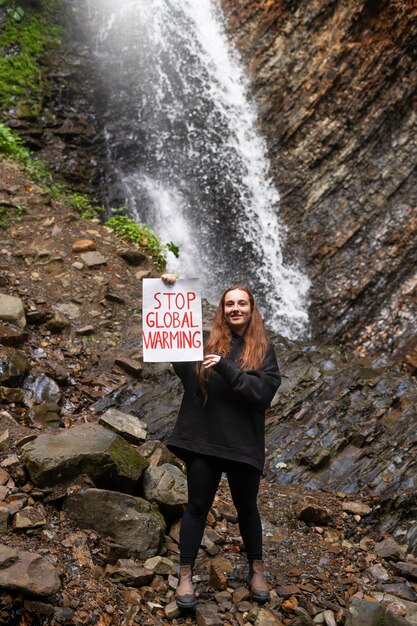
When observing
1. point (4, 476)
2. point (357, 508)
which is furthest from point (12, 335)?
point (357, 508)

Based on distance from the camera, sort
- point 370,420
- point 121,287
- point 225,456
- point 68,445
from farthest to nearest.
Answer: point 121,287 < point 370,420 < point 68,445 < point 225,456

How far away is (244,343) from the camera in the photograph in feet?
10.1

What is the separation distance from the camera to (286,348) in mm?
6938

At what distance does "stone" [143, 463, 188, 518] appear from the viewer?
360 centimetres

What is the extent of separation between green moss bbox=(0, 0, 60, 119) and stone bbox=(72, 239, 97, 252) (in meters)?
3.93

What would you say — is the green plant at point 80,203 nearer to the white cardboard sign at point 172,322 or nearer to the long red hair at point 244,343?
the white cardboard sign at point 172,322

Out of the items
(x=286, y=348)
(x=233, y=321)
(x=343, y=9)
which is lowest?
(x=286, y=348)

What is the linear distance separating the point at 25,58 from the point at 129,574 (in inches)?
403

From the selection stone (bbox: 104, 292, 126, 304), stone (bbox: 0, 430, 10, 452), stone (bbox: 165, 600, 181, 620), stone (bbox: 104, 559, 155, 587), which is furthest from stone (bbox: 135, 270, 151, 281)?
stone (bbox: 165, 600, 181, 620)

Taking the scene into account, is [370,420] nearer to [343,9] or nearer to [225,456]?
[225,456]

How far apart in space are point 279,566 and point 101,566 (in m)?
1.22

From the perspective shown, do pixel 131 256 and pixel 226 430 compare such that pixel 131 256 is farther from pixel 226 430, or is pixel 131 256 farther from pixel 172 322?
pixel 226 430

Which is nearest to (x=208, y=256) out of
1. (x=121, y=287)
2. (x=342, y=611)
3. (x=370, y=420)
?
(x=121, y=287)

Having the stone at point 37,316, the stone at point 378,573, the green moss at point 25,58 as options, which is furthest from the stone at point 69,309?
the green moss at point 25,58
